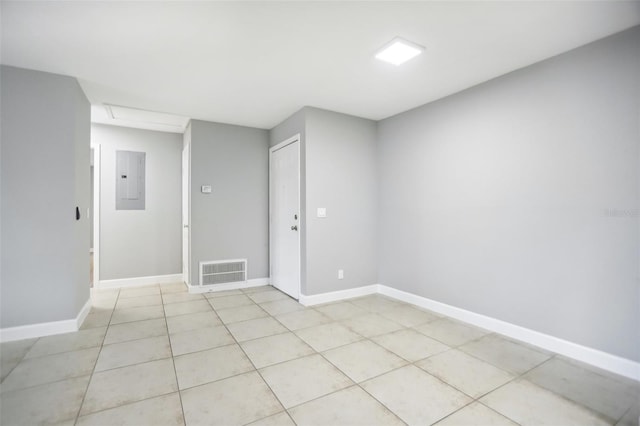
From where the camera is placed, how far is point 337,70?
2.92 m

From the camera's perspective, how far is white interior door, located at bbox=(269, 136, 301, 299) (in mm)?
4172

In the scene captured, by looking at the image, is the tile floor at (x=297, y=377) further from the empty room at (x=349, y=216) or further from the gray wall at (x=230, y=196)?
the gray wall at (x=230, y=196)

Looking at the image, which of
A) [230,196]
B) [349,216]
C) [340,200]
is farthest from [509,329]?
[230,196]

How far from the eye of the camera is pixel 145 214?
4.97 meters

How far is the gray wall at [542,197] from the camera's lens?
2.26 metres

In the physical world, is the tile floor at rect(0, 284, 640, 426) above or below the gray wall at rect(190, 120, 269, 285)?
below

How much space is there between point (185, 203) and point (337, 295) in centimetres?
297

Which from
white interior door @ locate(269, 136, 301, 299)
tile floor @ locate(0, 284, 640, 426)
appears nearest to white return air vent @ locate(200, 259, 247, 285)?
white interior door @ locate(269, 136, 301, 299)

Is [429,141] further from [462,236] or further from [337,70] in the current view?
[337,70]

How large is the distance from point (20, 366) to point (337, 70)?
373 centimetres

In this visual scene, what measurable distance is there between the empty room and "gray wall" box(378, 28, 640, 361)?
18mm

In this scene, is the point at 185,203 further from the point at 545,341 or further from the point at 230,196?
the point at 545,341

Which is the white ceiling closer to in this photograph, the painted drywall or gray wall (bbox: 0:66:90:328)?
gray wall (bbox: 0:66:90:328)

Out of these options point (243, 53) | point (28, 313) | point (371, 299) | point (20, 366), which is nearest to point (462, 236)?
point (371, 299)
